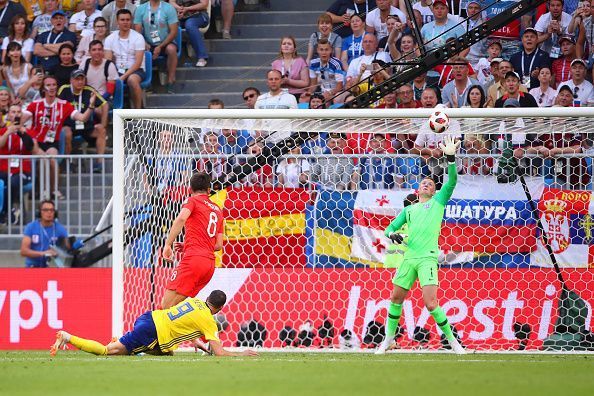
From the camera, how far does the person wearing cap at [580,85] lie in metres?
16.7

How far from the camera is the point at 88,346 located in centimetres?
1177

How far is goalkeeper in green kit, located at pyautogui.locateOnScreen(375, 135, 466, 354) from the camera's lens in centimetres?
1262

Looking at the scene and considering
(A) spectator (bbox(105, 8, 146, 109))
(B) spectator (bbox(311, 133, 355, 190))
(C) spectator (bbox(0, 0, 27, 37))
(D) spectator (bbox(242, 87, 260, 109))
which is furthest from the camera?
(C) spectator (bbox(0, 0, 27, 37))

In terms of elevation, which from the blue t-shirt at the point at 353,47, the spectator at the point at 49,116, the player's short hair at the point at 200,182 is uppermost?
the blue t-shirt at the point at 353,47

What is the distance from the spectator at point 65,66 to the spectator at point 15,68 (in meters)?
0.66

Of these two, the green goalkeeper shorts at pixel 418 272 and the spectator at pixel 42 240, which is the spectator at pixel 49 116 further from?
the green goalkeeper shorts at pixel 418 272

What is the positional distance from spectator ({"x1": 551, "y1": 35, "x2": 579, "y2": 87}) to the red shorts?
6604 millimetres

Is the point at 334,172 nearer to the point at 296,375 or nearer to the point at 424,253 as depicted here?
the point at 424,253

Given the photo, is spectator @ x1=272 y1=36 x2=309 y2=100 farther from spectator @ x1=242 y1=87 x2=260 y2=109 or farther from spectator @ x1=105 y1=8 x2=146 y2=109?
spectator @ x1=105 y1=8 x2=146 y2=109

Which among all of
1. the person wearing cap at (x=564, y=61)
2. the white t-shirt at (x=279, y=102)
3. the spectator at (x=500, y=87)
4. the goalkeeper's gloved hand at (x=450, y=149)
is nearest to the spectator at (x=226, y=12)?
the white t-shirt at (x=279, y=102)

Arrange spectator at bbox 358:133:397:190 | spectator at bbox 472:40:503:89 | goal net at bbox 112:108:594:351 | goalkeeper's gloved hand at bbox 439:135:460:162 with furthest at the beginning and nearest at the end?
spectator at bbox 472:40:503:89
spectator at bbox 358:133:397:190
goal net at bbox 112:108:594:351
goalkeeper's gloved hand at bbox 439:135:460:162

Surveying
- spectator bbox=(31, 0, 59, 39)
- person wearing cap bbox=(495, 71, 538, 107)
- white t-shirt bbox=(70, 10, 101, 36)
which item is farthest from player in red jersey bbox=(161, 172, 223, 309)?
spectator bbox=(31, 0, 59, 39)

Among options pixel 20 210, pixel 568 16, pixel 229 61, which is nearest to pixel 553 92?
pixel 568 16

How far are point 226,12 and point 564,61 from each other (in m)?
6.22
